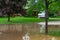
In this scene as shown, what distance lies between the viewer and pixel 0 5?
24.7 metres

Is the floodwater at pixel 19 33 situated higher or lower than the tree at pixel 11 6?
lower

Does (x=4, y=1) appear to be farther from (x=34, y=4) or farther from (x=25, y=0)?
(x=34, y=4)

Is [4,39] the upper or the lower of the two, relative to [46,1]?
lower

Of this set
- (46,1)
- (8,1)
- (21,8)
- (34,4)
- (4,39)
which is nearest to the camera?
(4,39)

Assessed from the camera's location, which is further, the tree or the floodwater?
the tree

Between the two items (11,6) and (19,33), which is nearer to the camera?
(19,33)

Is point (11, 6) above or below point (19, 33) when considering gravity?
above

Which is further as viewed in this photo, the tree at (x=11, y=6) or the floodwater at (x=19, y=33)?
the tree at (x=11, y=6)

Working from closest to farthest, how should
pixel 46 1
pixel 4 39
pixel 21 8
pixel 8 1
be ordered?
pixel 4 39
pixel 46 1
pixel 8 1
pixel 21 8

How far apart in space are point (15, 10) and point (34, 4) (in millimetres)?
10594

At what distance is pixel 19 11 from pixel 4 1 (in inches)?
95.4

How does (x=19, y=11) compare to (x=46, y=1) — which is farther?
(x=19, y=11)

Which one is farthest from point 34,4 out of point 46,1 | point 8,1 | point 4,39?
point 8,1

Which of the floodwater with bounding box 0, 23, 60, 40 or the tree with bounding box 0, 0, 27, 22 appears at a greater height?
the tree with bounding box 0, 0, 27, 22
